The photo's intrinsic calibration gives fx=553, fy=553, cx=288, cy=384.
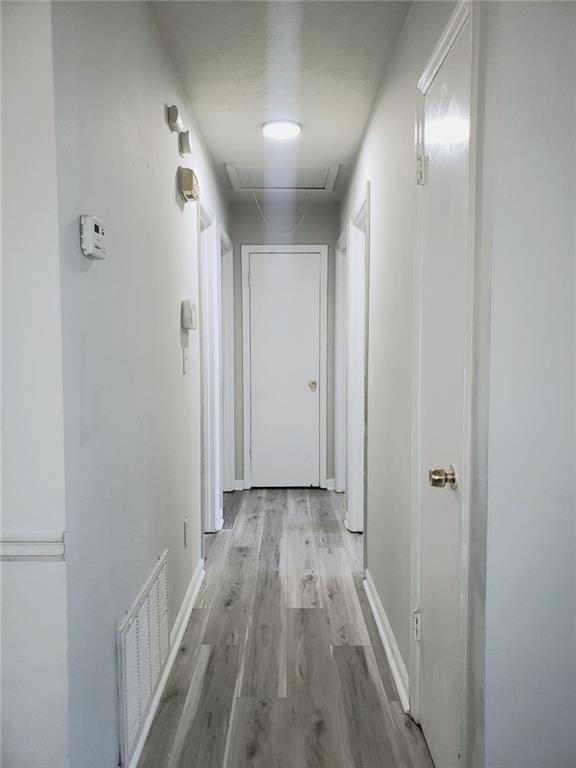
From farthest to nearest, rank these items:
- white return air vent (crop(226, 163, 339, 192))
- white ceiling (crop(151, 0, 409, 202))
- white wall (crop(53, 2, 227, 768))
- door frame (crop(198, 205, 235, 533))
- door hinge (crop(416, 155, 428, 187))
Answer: white return air vent (crop(226, 163, 339, 192)), door frame (crop(198, 205, 235, 533)), white ceiling (crop(151, 0, 409, 202)), door hinge (crop(416, 155, 428, 187)), white wall (crop(53, 2, 227, 768))

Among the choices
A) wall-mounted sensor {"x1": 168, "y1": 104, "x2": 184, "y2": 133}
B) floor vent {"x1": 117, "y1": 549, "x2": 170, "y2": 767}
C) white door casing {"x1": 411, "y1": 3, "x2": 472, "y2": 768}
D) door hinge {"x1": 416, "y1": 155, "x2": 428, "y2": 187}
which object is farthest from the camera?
wall-mounted sensor {"x1": 168, "y1": 104, "x2": 184, "y2": 133}

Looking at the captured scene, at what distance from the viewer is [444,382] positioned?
4.90 ft

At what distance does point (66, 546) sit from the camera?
1.17 metres

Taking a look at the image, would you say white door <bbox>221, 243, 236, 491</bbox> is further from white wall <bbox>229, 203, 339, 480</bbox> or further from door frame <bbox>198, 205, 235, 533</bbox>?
door frame <bbox>198, 205, 235, 533</bbox>

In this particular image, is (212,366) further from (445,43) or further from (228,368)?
(445,43)

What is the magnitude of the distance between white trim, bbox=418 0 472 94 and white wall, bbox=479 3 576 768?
0.47 ft

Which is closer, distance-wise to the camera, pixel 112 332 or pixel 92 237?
pixel 92 237

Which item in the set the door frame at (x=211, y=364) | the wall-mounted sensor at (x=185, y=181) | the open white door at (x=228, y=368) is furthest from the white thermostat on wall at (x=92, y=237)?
the open white door at (x=228, y=368)

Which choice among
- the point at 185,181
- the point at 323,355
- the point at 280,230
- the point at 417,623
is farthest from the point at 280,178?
the point at 417,623

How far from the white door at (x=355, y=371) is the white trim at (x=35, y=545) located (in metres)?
2.47

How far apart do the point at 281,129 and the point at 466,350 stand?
2.10 m

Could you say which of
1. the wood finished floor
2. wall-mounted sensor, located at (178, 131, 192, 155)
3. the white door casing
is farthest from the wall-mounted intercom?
the wood finished floor

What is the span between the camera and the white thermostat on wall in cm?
123

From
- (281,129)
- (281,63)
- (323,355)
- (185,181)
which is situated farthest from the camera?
(323,355)
